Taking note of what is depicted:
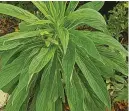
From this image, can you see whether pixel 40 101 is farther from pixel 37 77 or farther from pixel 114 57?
pixel 114 57

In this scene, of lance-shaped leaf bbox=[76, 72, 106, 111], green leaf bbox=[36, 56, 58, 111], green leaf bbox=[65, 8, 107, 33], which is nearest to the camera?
green leaf bbox=[65, 8, 107, 33]

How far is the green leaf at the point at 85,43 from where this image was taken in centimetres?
275

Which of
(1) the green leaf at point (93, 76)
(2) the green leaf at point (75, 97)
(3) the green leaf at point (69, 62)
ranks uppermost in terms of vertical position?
(3) the green leaf at point (69, 62)

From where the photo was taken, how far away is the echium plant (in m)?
2.87

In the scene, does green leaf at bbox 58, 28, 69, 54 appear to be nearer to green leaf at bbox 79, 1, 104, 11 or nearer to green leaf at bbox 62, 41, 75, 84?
green leaf at bbox 62, 41, 75, 84

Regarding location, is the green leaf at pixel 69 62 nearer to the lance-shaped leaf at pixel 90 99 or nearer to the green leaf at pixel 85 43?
the green leaf at pixel 85 43

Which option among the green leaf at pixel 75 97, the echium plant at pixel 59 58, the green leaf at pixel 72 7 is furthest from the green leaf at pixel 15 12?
the green leaf at pixel 75 97

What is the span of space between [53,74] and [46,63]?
22 centimetres

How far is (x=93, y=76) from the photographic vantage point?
9.71 feet

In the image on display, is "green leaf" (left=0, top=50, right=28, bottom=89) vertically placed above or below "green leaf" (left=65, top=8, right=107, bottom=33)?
below

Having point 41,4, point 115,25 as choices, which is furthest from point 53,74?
point 115,25

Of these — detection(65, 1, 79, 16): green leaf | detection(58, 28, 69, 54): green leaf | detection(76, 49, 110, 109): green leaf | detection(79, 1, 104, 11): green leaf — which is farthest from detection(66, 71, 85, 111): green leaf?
detection(79, 1, 104, 11): green leaf

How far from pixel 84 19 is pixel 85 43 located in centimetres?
24

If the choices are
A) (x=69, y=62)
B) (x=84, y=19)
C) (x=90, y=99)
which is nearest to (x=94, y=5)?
(x=84, y=19)
